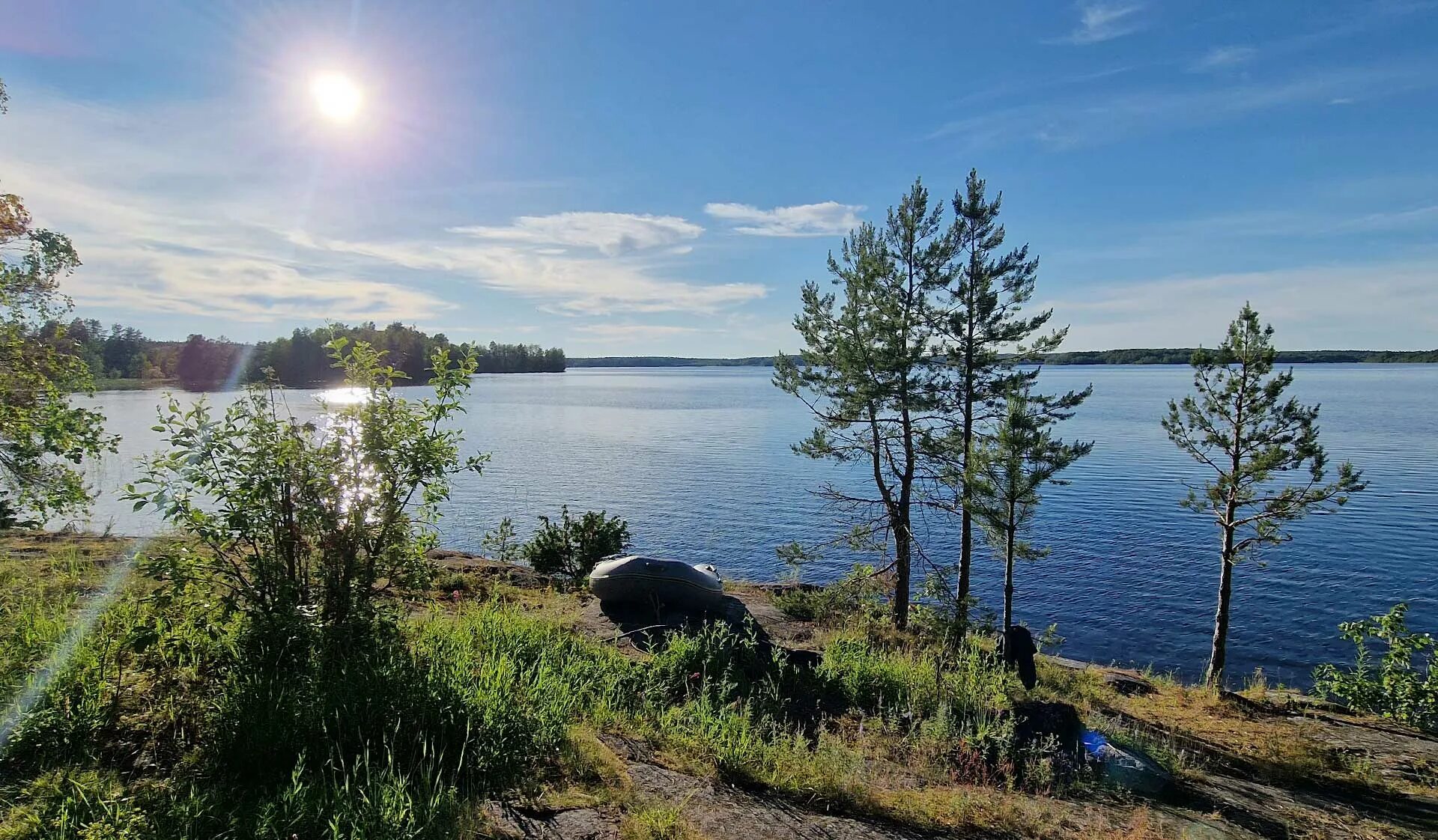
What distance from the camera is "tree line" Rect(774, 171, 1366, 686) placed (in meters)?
13.5

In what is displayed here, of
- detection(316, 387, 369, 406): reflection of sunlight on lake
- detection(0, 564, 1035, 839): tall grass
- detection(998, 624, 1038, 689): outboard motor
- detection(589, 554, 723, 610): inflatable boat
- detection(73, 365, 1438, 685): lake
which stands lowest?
detection(73, 365, 1438, 685): lake

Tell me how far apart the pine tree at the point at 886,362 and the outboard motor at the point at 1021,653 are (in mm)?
5761

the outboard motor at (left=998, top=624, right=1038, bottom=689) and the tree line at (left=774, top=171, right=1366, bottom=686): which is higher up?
the tree line at (left=774, top=171, right=1366, bottom=686)

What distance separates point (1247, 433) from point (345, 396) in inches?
642

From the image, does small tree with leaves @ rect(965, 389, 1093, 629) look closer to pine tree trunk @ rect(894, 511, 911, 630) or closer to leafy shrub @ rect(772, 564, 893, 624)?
leafy shrub @ rect(772, 564, 893, 624)

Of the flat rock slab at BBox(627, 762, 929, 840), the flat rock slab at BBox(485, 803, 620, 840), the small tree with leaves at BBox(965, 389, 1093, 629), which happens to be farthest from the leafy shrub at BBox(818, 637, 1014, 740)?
the flat rock slab at BBox(485, 803, 620, 840)

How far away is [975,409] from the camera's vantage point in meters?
16.9

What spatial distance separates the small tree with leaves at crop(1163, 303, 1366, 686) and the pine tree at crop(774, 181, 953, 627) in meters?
5.24

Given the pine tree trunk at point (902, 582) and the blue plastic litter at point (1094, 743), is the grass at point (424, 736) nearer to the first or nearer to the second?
the blue plastic litter at point (1094, 743)

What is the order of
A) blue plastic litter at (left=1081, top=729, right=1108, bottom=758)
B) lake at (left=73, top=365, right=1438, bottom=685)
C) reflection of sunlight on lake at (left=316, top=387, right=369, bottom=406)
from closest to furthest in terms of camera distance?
reflection of sunlight on lake at (left=316, top=387, right=369, bottom=406)
blue plastic litter at (left=1081, top=729, right=1108, bottom=758)
lake at (left=73, top=365, right=1438, bottom=685)

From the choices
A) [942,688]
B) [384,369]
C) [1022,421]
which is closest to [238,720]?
[384,369]

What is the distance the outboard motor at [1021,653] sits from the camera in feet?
36.4

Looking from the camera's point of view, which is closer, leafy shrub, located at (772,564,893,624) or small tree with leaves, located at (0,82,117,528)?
small tree with leaves, located at (0,82,117,528)

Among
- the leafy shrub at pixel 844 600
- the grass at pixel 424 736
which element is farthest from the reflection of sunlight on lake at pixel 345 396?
the leafy shrub at pixel 844 600
